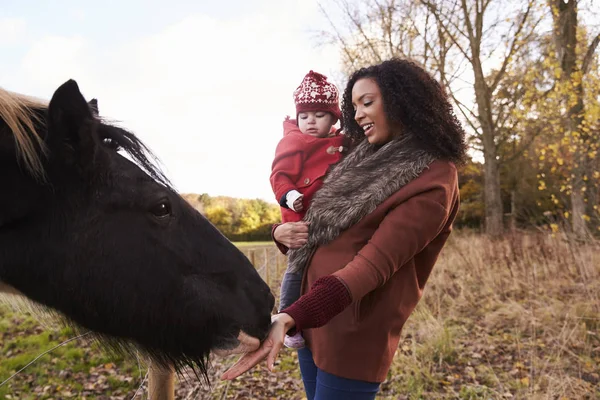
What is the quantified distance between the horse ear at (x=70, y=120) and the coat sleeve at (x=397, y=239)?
987mm

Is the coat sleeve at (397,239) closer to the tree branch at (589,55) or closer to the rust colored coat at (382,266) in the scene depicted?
the rust colored coat at (382,266)

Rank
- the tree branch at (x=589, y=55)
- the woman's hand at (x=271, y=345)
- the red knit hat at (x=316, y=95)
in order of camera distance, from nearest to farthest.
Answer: the woman's hand at (x=271, y=345) < the red knit hat at (x=316, y=95) < the tree branch at (x=589, y=55)

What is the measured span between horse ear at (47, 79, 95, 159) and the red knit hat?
117 centimetres

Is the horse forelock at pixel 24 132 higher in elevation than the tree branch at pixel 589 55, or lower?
lower

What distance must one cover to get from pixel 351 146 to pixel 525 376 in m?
4.18

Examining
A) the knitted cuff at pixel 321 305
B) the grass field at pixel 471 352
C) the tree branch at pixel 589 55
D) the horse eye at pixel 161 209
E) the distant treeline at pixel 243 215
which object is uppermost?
the tree branch at pixel 589 55

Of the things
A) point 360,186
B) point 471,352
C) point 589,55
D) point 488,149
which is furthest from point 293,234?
point 488,149

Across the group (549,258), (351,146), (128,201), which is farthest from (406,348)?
(128,201)

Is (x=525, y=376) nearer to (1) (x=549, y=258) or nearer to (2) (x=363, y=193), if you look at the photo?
(1) (x=549, y=258)

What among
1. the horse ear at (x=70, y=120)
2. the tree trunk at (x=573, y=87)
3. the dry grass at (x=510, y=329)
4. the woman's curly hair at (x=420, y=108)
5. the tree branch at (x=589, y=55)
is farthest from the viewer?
the tree branch at (x=589, y=55)

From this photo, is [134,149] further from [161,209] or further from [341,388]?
[341,388]

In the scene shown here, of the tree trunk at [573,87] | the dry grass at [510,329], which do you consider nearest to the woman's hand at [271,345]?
the dry grass at [510,329]

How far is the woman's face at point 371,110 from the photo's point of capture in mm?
1763

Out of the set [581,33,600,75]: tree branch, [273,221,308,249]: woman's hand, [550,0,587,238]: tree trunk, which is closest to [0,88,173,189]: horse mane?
[273,221,308,249]: woman's hand
